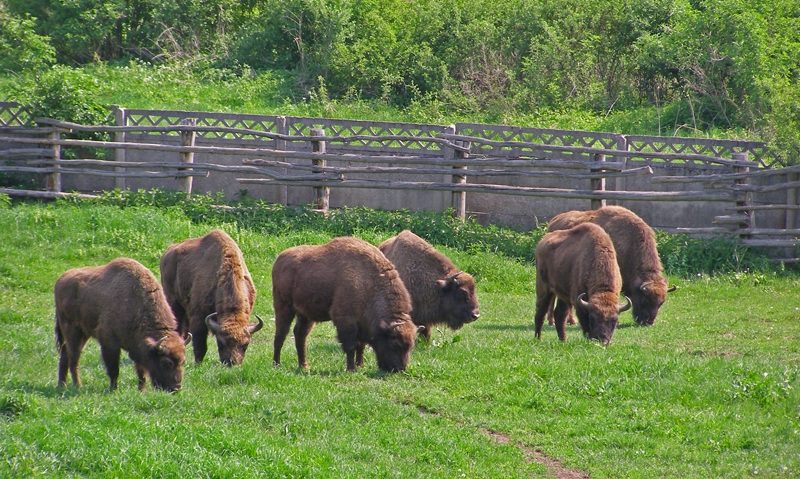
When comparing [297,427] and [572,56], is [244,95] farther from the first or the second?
[297,427]

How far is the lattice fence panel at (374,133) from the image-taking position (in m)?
Result: 24.6

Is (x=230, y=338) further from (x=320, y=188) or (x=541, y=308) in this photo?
(x=320, y=188)

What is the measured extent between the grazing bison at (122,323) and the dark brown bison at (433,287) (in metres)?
4.18

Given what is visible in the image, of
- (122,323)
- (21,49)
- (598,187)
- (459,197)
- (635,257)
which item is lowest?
(122,323)

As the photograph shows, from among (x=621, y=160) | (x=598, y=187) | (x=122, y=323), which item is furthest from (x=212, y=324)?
(x=621, y=160)

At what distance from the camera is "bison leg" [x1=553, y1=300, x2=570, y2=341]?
53.1ft

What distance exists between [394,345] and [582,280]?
3965mm

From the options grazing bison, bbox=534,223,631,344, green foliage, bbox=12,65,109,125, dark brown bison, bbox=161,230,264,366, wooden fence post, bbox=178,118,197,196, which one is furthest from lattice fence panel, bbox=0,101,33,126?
grazing bison, bbox=534,223,631,344

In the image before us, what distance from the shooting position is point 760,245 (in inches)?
885

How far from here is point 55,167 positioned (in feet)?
76.9

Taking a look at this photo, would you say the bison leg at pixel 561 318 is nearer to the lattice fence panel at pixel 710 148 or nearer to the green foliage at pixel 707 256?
the green foliage at pixel 707 256

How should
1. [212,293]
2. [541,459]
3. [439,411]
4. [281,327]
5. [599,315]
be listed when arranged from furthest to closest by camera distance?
[599,315]
[281,327]
[212,293]
[439,411]
[541,459]

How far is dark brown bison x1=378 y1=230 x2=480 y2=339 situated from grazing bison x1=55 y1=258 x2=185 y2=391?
4184mm

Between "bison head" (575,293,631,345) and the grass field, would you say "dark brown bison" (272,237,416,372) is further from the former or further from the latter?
"bison head" (575,293,631,345)
